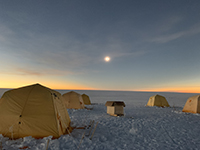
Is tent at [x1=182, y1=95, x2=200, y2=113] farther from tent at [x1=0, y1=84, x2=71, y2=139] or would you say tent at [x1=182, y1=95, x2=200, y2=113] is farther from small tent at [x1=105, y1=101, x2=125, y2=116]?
tent at [x1=0, y1=84, x2=71, y2=139]

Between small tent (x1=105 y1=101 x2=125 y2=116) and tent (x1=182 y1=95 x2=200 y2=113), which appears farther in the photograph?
tent (x1=182 y1=95 x2=200 y2=113)

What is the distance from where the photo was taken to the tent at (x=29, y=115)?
19.7 feet

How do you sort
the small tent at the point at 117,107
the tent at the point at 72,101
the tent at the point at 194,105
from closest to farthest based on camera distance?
the small tent at the point at 117,107
the tent at the point at 194,105
the tent at the point at 72,101

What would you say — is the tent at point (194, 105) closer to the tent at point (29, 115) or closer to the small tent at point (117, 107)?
the small tent at point (117, 107)

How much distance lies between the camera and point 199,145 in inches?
247

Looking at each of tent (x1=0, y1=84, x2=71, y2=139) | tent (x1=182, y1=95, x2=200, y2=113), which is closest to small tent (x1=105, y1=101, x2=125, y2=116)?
tent (x1=0, y1=84, x2=71, y2=139)

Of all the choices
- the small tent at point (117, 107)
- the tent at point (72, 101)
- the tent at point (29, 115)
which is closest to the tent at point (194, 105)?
the small tent at point (117, 107)

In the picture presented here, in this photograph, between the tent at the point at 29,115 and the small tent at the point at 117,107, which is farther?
the small tent at the point at 117,107

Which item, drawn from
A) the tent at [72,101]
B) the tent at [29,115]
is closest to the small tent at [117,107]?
the tent at [72,101]

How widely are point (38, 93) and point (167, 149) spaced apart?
24.6 feet

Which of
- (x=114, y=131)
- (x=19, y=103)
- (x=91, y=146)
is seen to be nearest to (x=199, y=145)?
(x=114, y=131)

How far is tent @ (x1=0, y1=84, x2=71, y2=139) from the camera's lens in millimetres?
6008

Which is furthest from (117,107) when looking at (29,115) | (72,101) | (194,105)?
(194,105)

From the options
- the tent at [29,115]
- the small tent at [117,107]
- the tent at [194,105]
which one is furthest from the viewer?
the tent at [194,105]
